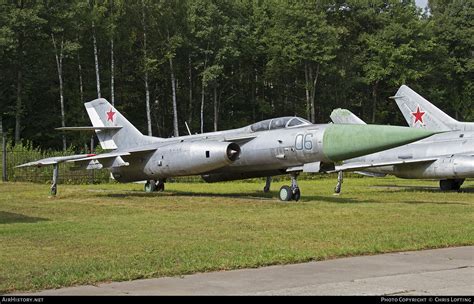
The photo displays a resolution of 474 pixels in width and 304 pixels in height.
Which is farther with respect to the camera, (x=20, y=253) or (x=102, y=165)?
(x=102, y=165)

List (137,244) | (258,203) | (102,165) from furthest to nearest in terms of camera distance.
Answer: (102,165)
(258,203)
(137,244)

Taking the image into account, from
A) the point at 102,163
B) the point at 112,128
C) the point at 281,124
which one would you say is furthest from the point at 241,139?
the point at 112,128

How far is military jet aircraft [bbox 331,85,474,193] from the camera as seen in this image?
23.5 metres

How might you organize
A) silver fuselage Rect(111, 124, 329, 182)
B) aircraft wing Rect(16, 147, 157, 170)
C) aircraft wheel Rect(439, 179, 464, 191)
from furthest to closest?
aircraft wheel Rect(439, 179, 464, 191)
aircraft wing Rect(16, 147, 157, 170)
silver fuselage Rect(111, 124, 329, 182)

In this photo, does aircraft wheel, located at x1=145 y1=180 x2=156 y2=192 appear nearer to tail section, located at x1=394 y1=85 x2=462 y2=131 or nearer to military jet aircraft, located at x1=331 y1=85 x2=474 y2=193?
military jet aircraft, located at x1=331 y1=85 x2=474 y2=193

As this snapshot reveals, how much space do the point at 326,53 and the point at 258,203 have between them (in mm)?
37809

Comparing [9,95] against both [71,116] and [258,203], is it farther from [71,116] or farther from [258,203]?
[258,203]

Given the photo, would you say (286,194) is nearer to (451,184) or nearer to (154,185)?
(154,185)

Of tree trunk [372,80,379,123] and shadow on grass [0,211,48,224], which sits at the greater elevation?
tree trunk [372,80,379,123]

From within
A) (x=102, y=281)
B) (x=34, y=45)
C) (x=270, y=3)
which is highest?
(x=270, y=3)

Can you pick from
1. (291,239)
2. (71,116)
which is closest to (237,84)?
(71,116)

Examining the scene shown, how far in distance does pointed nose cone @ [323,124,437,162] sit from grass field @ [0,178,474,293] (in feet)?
4.58

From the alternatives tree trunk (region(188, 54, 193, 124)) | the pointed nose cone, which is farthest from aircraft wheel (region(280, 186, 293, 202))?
tree trunk (region(188, 54, 193, 124))

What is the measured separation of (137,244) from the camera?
10664 mm
